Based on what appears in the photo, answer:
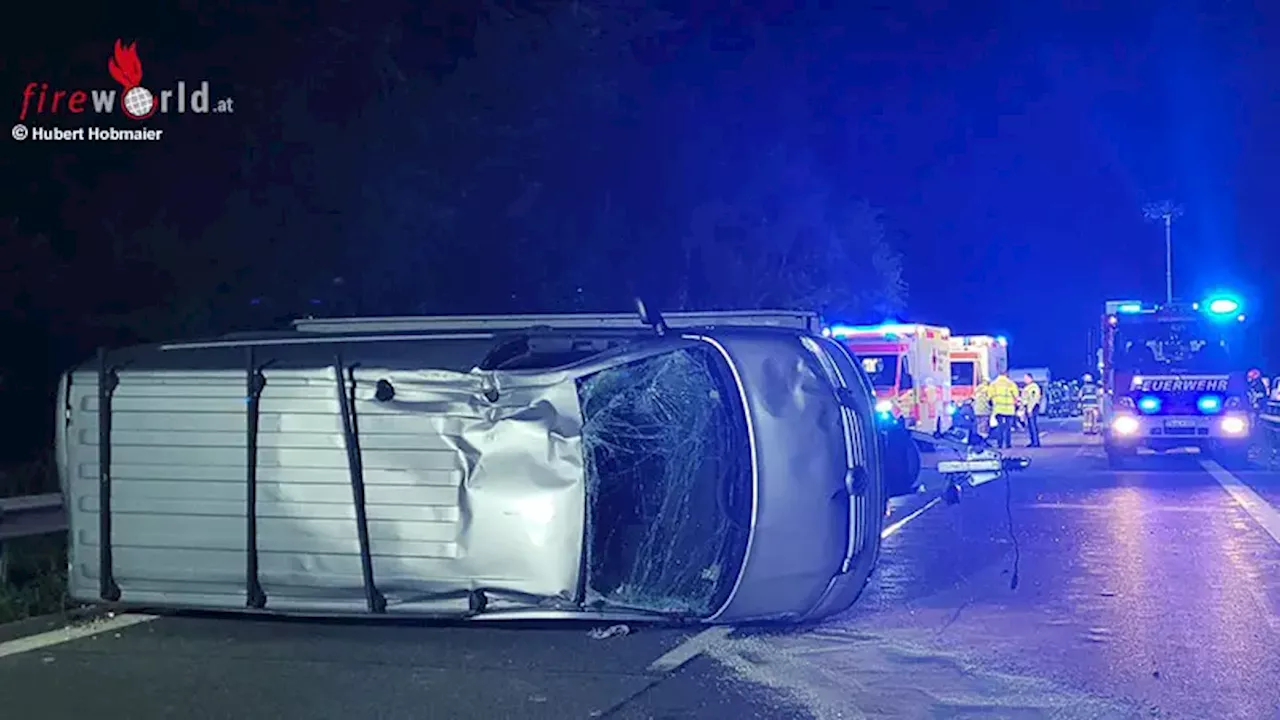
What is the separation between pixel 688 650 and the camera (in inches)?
300

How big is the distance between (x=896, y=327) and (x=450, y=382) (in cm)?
1882

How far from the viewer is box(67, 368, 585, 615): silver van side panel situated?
290 inches

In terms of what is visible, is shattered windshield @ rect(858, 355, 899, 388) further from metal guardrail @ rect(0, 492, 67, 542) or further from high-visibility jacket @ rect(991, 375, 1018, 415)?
metal guardrail @ rect(0, 492, 67, 542)

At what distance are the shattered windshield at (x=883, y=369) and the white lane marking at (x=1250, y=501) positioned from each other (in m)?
5.71

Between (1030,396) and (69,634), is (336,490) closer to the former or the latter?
(69,634)

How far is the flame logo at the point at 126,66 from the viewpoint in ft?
52.3

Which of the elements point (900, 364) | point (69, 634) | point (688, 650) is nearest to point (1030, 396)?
point (900, 364)

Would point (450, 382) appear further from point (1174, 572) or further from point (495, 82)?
point (495, 82)

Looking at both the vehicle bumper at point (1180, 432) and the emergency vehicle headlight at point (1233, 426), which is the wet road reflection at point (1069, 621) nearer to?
the vehicle bumper at point (1180, 432)

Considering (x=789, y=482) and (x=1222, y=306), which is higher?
(x=1222, y=306)

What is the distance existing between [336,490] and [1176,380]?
1828 cm

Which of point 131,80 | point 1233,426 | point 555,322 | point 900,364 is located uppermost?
point 131,80

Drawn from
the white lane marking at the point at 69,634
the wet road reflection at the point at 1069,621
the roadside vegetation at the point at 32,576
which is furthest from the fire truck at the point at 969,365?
the white lane marking at the point at 69,634

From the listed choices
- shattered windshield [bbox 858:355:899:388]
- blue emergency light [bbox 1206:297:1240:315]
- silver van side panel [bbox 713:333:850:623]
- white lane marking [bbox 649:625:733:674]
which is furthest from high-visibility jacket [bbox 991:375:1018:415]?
silver van side panel [bbox 713:333:850:623]
